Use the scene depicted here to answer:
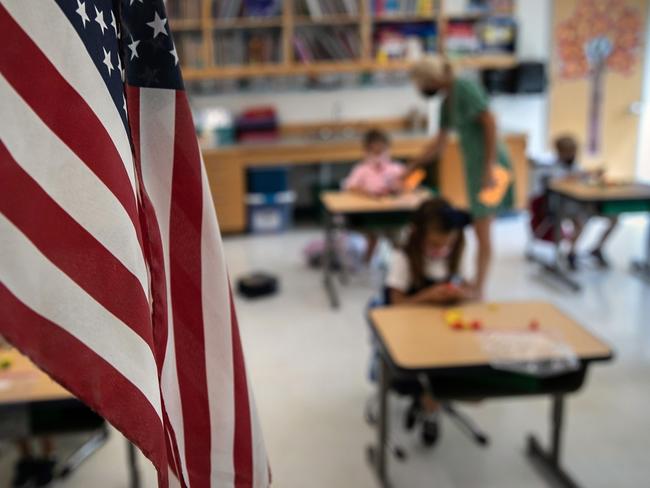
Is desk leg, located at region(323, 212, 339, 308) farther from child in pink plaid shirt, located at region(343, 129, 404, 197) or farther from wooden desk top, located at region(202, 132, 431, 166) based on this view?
wooden desk top, located at region(202, 132, 431, 166)

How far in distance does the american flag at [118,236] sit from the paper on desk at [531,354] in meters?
1.20

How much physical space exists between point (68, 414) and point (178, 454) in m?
1.42

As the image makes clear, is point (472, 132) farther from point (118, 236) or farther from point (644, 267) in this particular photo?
point (118, 236)

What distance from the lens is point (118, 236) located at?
83cm

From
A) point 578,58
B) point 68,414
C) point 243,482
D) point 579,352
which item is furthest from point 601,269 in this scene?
point 243,482

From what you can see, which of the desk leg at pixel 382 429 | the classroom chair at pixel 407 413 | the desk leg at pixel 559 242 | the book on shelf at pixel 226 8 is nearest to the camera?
the desk leg at pixel 382 429

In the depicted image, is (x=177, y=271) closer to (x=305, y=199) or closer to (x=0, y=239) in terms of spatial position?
(x=0, y=239)

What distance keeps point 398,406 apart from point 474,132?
5.44ft

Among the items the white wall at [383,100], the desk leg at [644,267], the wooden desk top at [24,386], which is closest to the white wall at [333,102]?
the white wall at [383,100]

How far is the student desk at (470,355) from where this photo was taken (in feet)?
6.84

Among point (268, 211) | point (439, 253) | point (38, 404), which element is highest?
point (439, 253)

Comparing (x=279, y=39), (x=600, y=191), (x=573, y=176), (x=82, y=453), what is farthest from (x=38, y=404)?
(x=279, y=39)

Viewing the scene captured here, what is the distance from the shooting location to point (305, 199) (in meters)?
7.23

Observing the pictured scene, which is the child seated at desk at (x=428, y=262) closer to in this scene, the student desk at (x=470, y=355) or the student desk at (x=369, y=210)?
the student desk at (x=470, y=355)
